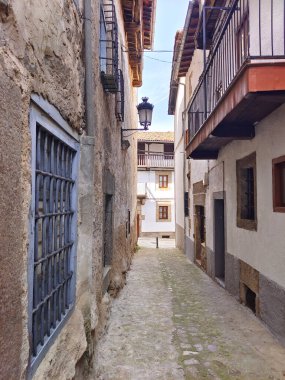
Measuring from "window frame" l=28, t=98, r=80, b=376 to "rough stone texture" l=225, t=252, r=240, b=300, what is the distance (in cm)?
466

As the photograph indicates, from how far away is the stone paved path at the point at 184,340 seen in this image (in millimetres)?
3936

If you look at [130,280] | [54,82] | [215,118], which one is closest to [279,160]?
[215,118]

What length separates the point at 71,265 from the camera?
10.6ft

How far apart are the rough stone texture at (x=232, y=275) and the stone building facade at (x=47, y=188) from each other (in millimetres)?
3619

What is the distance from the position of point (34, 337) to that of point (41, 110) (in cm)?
150

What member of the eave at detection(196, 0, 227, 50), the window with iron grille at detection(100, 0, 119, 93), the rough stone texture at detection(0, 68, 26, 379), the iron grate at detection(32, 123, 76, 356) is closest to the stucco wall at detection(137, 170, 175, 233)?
the eave at detection(196, 0, 227, 50)

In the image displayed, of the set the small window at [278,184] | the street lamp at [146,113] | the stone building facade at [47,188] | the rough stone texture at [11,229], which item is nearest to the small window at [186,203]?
the street lamp at [146,113]

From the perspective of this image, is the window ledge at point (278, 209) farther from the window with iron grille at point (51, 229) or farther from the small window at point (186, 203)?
the small window at point (186, 203)

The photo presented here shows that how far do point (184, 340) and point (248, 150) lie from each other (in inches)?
138

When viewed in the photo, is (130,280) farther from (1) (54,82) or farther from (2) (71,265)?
(1) (54,82)

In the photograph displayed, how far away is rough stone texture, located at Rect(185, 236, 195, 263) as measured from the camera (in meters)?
12.9

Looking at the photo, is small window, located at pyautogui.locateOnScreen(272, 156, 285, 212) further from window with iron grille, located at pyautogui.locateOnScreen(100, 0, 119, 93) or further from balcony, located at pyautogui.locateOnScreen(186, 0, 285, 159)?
window with iron grille, located at pyautogui.locateOnScreen(100, 0, 119, 93)

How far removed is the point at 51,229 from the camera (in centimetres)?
266

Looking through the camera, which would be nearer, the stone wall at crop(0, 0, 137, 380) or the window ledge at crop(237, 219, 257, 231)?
the stone wall at crop(0, 0, 137, 380)
